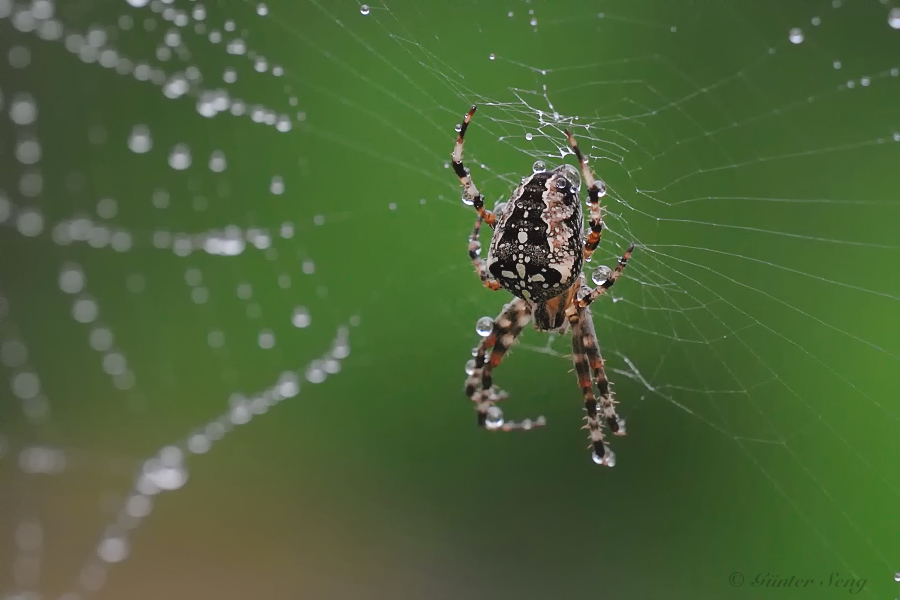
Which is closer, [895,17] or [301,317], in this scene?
[895,17]

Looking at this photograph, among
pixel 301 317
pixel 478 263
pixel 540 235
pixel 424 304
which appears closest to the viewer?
pixel 540 235

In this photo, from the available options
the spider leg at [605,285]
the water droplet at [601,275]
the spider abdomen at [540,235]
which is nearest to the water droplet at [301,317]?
the spider leg at [605,285]

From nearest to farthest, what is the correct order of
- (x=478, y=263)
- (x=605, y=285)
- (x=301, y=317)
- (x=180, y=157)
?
(x=605, y=285) < (x=478, y=263) < (x=180, y=157) < (x=301, y=317)

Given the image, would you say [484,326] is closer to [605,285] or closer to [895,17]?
[605,285]

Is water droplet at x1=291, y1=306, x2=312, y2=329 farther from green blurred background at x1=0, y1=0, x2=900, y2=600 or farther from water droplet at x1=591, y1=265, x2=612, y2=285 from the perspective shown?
water droplet at x1=591, y1=265, x2=612, y2=285

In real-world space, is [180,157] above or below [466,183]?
above

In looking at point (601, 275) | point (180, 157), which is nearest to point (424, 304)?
point (180, 157)
